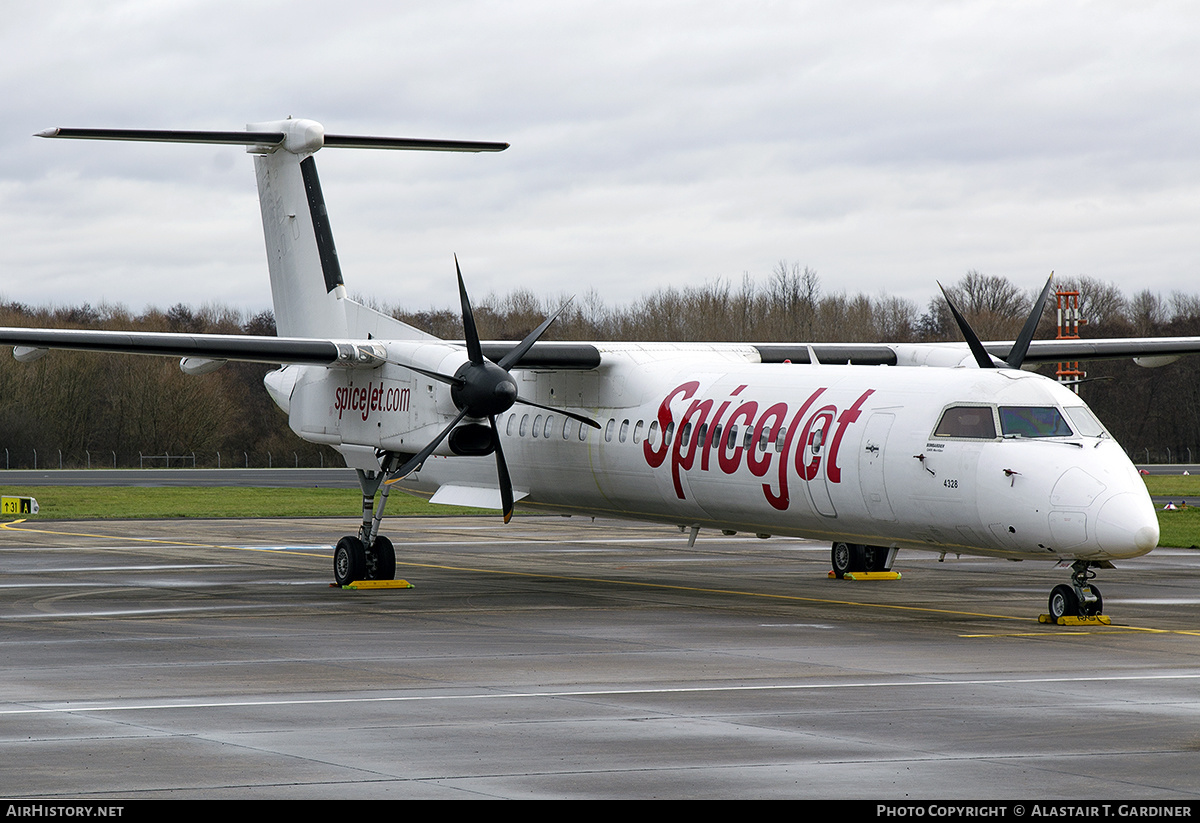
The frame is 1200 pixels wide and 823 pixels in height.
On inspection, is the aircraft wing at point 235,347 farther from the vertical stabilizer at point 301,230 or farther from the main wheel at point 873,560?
the main wheel at point 873,560

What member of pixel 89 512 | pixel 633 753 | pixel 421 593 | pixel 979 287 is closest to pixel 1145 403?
pixel 979 287

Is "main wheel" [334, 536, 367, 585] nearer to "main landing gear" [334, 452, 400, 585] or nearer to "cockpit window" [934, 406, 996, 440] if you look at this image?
"main landing gear" [334, 452, 400, 585]

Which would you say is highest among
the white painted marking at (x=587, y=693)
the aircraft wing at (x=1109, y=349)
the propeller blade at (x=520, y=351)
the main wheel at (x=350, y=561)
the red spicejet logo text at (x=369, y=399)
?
the propeller blade at (x=520, y=351)

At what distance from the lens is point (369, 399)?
20375 mm

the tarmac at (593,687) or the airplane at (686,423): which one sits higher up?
the airplane at (686,423)

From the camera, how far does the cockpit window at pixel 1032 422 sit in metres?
14.6

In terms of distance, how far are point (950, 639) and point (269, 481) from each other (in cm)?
4717

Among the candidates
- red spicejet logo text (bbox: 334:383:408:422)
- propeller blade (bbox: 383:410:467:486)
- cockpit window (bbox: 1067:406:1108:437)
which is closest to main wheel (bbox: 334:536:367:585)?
propeller blade (bbox: 383:410:467:486)

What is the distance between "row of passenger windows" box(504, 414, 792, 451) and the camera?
17000 millimetres

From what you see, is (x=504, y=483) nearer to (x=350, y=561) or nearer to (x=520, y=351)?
(x=520, y=351)

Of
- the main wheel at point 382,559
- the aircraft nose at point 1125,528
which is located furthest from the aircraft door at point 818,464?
the main wheel at point 382,559

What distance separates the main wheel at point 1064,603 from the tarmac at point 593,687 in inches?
8.0

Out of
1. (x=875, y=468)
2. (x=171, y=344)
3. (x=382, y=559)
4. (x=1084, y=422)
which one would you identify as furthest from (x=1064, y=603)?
(x=171, y=344)

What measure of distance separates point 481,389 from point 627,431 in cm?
209
